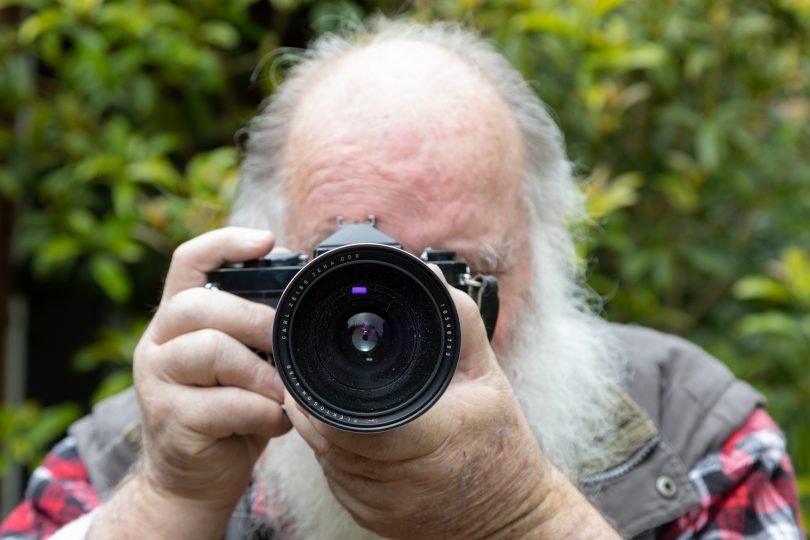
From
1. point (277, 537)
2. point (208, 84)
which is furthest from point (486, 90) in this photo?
point (208, 84)

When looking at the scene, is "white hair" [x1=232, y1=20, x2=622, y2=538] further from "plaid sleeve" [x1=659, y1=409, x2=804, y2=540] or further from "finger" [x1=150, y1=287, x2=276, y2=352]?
"finger" [x1=150, y1=287, x2=276, y2=352]

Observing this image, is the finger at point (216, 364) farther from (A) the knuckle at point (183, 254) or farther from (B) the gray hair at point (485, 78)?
(B) the gray hair at point (485, 78)

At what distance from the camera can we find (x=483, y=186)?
136 cm

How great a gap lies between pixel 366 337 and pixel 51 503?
2.50 ft

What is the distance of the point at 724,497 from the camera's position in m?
1.45

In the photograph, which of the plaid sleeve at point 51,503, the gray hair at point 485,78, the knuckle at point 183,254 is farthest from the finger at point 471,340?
the plaid sleeve at point 51,503

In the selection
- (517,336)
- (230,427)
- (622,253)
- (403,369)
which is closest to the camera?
(403,369)

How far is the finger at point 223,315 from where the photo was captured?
3.86 ft

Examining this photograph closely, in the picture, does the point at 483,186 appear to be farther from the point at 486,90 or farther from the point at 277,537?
the point at 277,537

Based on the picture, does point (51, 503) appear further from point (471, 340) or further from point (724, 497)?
point (724, 497)

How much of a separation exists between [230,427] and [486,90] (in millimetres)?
672

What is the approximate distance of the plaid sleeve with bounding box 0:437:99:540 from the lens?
1.49m

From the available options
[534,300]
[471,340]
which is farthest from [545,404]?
[471,340]

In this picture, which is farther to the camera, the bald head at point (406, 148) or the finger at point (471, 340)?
the bald head at point (406, 148)
